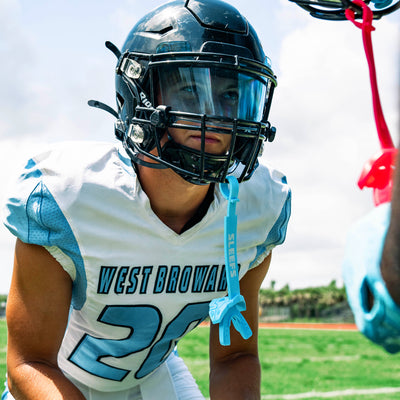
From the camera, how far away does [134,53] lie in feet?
7.00

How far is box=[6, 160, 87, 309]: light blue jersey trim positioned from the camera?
1.93m

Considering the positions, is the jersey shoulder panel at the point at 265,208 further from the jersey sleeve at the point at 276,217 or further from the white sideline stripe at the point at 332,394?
the white sideline stripe at the point at 332,394

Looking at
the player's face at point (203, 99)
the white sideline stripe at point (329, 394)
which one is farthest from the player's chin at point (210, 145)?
the white sideline stripe at point (329, 394)

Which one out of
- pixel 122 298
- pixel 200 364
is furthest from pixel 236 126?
pixel 200 364

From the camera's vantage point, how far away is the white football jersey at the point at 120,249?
1991mm

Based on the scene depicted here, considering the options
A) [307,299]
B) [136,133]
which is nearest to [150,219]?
[136,133]

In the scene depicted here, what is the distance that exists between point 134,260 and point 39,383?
451mm

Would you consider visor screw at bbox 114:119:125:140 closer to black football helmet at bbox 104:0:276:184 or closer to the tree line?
black football helmet at bbox 104:0:276:184

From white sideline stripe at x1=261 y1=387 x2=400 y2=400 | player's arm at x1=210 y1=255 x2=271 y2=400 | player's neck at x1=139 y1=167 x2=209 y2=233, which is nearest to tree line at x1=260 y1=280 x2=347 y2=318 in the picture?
white sideline stripe at x1=261 y1=387 x2=400 y2=400

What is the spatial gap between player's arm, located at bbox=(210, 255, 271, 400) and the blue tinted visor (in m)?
0.60

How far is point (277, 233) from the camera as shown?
7.55 feet

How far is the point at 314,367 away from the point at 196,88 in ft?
16.9

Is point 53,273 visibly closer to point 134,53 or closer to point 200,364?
point 134,53

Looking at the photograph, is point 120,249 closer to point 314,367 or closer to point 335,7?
point 335,7
